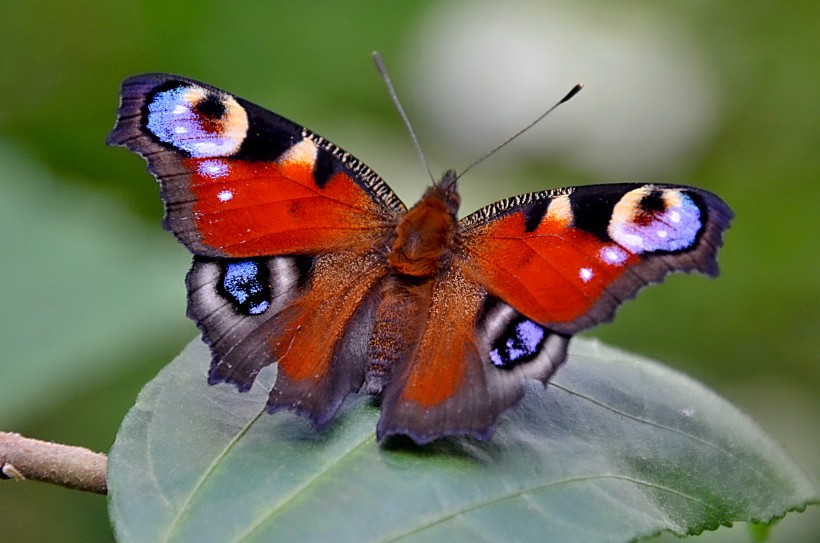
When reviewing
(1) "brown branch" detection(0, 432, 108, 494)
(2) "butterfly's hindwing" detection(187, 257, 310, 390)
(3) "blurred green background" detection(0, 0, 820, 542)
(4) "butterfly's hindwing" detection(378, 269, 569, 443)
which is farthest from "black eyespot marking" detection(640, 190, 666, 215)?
(3) "blurred green background" detection(0, 0, 820, 542)

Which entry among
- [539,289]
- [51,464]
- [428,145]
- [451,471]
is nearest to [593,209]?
[539,289]

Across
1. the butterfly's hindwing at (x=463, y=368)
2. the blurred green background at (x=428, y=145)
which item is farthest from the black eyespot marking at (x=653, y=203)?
the blurred green background at (x=428, y=145)

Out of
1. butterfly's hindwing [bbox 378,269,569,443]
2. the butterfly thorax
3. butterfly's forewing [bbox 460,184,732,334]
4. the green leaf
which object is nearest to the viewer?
the green leaf

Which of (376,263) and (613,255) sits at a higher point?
(613,255)

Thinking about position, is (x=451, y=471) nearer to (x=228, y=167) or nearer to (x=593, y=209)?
(x=593, y=209)

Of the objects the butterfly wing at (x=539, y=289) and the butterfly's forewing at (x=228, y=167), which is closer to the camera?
the butterfly wing at (x=539, y=289)

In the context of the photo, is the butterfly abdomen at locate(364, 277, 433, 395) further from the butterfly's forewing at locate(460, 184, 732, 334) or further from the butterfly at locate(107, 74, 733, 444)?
the butterfly's forewing at locate(460, 184, 732, 334)

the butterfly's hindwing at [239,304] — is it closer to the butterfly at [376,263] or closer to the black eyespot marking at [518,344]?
the butterfly at [376,263]
